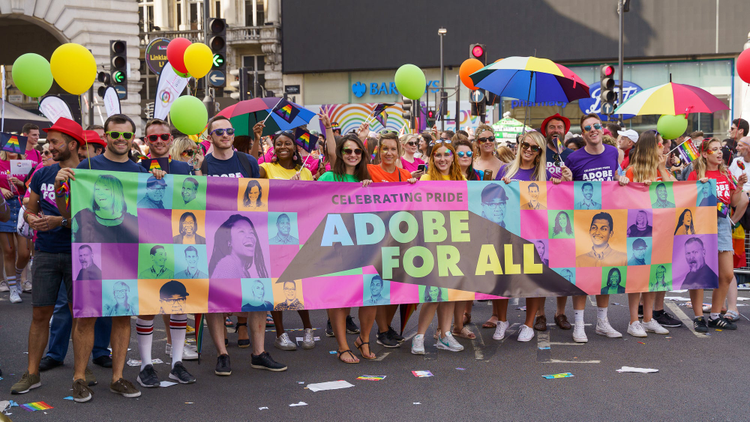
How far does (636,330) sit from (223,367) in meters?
3.96

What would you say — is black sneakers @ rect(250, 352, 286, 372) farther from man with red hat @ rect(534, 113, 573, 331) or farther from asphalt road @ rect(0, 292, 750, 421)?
man with red hat @ rect(534, 113, 573, 331)

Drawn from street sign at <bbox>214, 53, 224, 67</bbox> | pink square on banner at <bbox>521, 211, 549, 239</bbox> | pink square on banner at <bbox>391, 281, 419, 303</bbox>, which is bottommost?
pink square on banner at <bbox>391, 281, 419, 303</bbox>

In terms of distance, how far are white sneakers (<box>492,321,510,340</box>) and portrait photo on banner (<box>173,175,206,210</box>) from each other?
308 cm

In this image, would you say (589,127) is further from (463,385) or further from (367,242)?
(463,385)

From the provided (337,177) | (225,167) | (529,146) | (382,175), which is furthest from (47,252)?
(529,146)

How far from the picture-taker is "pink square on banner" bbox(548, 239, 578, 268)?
6.69 metres

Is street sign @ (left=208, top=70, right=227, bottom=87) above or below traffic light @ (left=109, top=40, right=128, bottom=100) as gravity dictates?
below

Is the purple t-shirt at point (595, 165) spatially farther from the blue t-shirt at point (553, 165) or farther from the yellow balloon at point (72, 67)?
the yellow balloon at point (72, 67)

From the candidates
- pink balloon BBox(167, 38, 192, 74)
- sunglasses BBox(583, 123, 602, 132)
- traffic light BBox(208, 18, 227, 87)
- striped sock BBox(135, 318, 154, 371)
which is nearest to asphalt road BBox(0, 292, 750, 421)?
striped sock BBox(135, 318, 154, 371)

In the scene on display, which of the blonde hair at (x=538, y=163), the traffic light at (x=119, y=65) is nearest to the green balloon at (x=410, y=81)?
the blonde hair at (x=538, y=163)

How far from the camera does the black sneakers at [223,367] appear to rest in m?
5.77

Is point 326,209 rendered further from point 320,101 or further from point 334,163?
point 320,101

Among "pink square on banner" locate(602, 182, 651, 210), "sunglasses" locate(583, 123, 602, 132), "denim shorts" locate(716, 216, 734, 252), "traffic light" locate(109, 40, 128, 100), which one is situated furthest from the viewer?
"traffic light" locate(109, 40, 128, 100)

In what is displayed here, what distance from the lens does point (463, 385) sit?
17.9 feet
